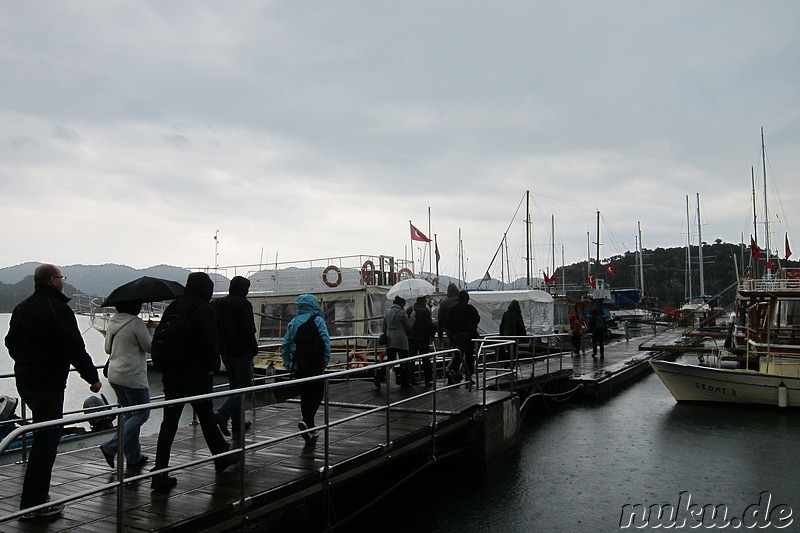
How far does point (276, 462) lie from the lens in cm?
672

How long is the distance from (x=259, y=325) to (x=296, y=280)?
96.3 inches

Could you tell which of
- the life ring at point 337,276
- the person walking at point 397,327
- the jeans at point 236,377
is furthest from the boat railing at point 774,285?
the jeans at point 236,377

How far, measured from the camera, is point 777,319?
723 inches

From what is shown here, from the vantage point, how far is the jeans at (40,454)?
488 centimetres

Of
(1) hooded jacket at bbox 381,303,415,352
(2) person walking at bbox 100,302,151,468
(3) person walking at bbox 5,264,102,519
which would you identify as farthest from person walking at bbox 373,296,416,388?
(3) person walking at bbox 5,264,102,519

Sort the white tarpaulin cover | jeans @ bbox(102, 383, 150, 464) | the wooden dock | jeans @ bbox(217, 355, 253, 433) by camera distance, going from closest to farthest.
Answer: the wooden dock
jeans @ bbox(102, 383, 150, 464)
jeans @ bbox(217, 355, 253, 433)
the white tarpaulin cover

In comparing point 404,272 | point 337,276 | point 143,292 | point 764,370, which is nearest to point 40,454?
point 143,292

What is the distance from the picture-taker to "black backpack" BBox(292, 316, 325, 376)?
25.0 feet

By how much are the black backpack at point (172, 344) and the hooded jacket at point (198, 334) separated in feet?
0.13

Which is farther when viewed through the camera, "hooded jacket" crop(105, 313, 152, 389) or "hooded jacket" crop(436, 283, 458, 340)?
"hooded jacket" crop(436, 283, 458, 340)

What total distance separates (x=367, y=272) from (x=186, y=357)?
18160mm

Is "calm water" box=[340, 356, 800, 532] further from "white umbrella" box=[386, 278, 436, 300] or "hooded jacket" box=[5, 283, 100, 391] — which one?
"white umbrella" box=[386, 278, 436, 300]

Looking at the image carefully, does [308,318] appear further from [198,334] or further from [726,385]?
[726,385]

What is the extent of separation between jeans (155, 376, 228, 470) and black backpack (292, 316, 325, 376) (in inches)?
67.3
